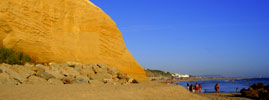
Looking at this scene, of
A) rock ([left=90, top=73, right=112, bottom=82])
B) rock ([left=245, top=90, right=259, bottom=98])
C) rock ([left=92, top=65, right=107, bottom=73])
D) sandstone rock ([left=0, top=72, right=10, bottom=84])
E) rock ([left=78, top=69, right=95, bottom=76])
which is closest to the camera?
sandstone rock ([left=0, top=72, right=10, bottom=84])

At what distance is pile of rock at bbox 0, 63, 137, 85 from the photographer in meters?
9.39

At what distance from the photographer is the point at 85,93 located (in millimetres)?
7609

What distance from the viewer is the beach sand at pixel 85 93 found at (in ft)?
22.5

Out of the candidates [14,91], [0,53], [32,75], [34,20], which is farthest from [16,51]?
[14,91]

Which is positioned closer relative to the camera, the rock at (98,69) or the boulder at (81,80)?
the boulder at (81,80)

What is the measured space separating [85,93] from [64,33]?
7284mm

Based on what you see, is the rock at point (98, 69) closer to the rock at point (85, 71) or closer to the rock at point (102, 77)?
the rock at point (85, 71)

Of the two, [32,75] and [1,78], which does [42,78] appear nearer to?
[32,75]

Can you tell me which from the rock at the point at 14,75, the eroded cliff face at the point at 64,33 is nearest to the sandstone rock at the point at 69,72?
the rock at the point at 14,75

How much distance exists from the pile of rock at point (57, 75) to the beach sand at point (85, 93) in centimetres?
108

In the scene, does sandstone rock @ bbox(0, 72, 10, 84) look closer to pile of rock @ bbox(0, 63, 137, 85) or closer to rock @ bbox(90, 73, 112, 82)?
pile of rock @ bbox(0, 63, 137, 85)

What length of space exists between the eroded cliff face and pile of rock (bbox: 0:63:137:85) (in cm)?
151

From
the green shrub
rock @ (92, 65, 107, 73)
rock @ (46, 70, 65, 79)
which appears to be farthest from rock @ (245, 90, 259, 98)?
the green shrub

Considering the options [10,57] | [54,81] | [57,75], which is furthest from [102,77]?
[10,57]
